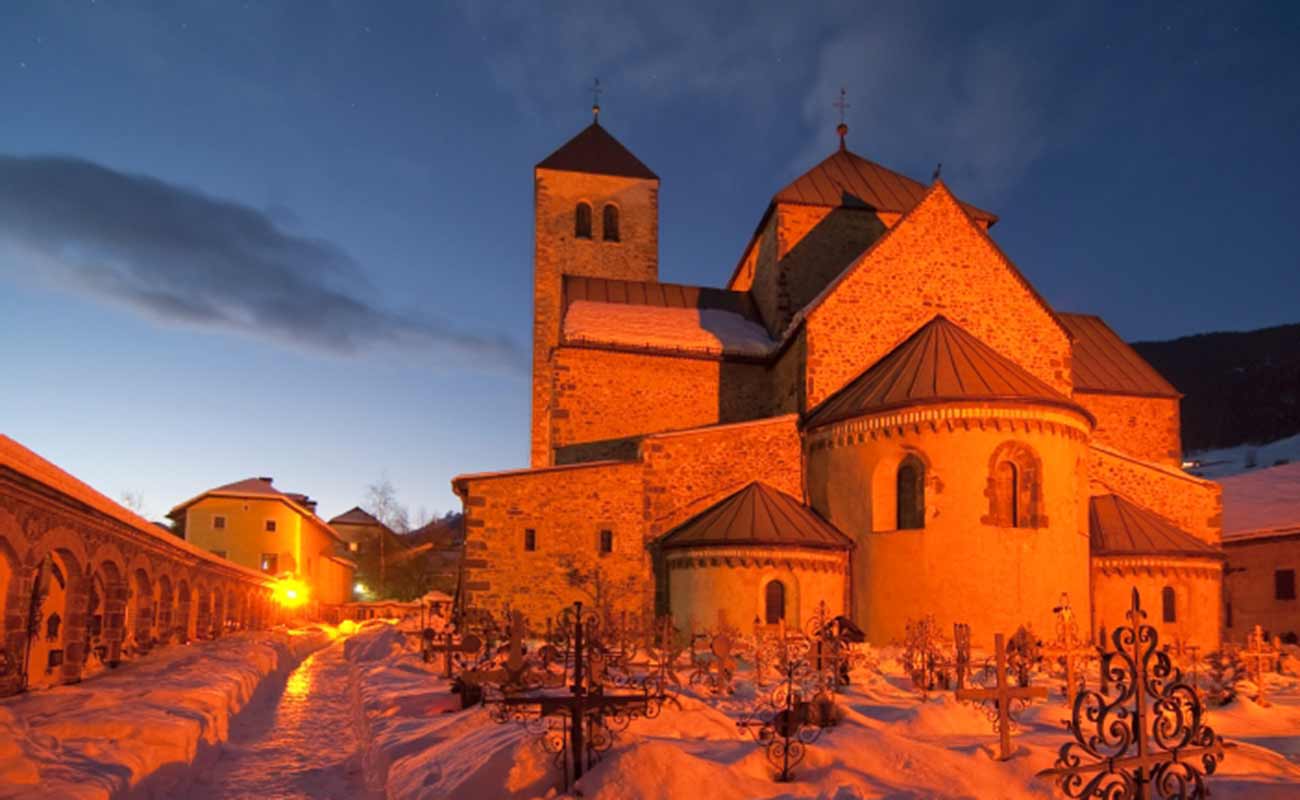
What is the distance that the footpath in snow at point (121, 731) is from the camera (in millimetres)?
8445

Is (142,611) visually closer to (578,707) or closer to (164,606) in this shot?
(164,606)

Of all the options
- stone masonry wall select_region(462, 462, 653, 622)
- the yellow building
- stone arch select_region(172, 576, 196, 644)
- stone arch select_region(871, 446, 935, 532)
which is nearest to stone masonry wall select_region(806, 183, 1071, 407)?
stone arch select_region(871, 446, 935, 532)

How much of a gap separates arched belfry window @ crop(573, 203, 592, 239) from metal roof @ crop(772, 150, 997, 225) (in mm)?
10736

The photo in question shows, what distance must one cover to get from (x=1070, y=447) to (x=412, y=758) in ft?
55.5

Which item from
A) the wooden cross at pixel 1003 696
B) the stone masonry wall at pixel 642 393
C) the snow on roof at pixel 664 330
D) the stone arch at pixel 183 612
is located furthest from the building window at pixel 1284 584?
the stone arch at pixel 183 612

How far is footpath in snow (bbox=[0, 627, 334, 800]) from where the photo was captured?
845cm

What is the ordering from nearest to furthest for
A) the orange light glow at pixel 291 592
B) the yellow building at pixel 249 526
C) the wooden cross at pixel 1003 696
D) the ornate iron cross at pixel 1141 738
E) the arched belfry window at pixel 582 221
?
the ornate iron cross at pixel 1141 738 → the wooden cross at pixel 1003 696 → the arched belfry window at pixel 582 221 → the orange light glow at pixel 291 592 → the yellow building at pixel 249 526

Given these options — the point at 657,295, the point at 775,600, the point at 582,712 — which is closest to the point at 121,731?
the point at 582,712

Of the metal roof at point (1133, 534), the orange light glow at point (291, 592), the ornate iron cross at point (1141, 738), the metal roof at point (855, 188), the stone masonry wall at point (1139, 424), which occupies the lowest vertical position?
the orange light glow at point (291, 592)

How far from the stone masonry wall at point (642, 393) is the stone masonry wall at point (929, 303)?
514cm

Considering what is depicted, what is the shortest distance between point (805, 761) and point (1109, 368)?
27.9 meters

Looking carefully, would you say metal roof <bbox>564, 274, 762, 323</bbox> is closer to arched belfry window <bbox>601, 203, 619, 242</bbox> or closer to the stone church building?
the stone church building

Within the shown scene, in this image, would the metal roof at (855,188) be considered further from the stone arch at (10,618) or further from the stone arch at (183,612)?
the stone arch at (10,618)

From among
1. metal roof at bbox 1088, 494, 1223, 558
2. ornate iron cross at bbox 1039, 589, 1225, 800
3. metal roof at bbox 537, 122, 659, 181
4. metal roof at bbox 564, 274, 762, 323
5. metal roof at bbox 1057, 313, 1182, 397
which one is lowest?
Answer: ornate iron cross at bbox 1039, 589, 1225, 800
